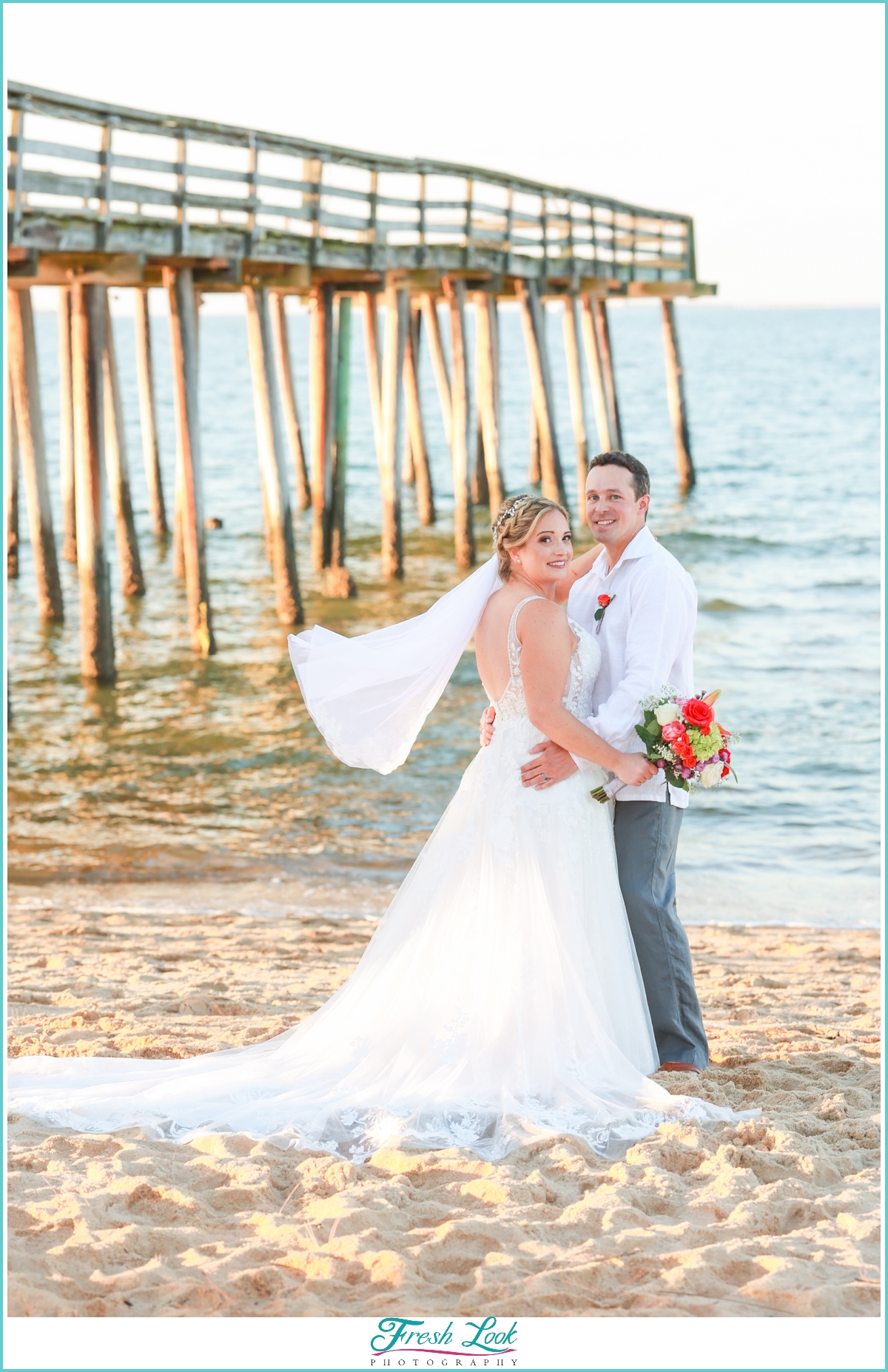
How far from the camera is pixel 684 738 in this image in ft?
14.6

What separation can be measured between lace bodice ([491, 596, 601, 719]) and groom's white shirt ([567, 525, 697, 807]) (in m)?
0.07

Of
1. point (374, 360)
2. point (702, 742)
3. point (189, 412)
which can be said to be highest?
point (374, 360)

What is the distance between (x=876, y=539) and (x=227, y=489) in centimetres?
1677

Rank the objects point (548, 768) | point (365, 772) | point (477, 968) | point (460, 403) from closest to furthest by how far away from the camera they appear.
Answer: point (477, 968)
point (548, 768)
point (365, 772)
point (460, 403)

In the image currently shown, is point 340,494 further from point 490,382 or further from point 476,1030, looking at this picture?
point 476,1030

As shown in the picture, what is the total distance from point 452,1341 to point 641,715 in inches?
82.9

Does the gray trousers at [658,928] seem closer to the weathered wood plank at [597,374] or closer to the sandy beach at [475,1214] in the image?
the sandy beach at [475,1214]

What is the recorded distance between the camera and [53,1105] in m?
4.43

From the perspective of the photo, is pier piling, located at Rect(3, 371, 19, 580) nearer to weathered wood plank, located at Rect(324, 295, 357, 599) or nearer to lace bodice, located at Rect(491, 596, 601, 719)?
weathered wood plank, located at Rect(324, 295, 357, 599)

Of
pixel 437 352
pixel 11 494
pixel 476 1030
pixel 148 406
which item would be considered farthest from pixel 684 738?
pixel 437 352

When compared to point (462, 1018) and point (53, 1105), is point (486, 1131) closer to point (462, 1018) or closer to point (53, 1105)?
point (462, 1018)

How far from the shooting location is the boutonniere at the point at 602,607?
484 cm

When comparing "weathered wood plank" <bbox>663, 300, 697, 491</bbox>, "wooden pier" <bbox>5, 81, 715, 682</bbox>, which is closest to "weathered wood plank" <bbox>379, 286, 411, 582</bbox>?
"wooden pier" <bbox>5, 81, 715, 682</bbox>

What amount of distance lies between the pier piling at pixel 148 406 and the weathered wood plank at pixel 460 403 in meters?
4.17
